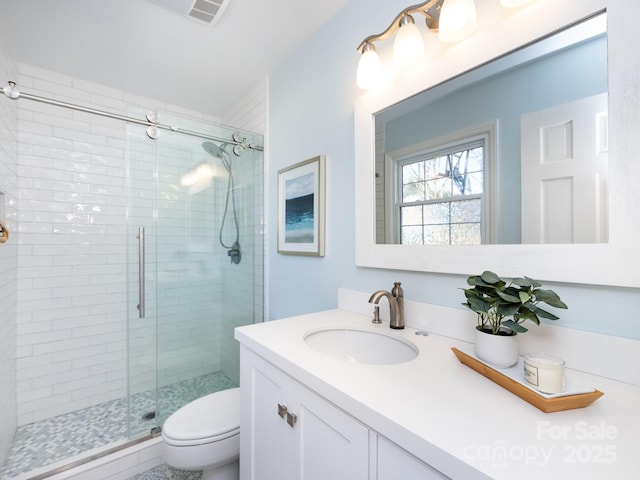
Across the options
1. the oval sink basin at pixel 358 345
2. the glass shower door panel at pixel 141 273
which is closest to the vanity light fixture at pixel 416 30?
the oval sink basin at pixel 358 345

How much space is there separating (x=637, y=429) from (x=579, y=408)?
8cm

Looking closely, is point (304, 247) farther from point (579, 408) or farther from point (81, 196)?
point (81, 196)

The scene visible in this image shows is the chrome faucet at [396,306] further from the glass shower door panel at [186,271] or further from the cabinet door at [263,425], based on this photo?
the glass shower door panel at [186,271]

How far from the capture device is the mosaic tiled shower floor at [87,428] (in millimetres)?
1606

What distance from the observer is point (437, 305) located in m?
1.06

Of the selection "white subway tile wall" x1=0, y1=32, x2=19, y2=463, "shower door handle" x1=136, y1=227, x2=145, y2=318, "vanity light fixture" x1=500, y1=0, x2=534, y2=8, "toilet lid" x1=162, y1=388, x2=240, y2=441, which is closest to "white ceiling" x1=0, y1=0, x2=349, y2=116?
"white subway tile wall" x1=0, y1=32, x2=19, y2=463

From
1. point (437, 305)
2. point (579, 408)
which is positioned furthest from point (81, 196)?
point (579, 408)

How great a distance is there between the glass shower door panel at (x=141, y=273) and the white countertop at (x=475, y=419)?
137cm

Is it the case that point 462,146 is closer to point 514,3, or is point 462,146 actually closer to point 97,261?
point 514,3

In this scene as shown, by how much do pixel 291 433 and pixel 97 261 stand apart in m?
2.20

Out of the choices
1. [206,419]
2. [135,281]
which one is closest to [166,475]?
[206,419]

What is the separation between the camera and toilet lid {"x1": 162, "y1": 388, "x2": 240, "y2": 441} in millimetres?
1257

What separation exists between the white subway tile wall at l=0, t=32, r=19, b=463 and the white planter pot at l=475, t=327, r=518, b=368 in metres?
2.37

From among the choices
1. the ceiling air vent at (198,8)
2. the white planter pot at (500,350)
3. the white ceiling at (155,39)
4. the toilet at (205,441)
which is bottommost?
the toilet at (205,441)
